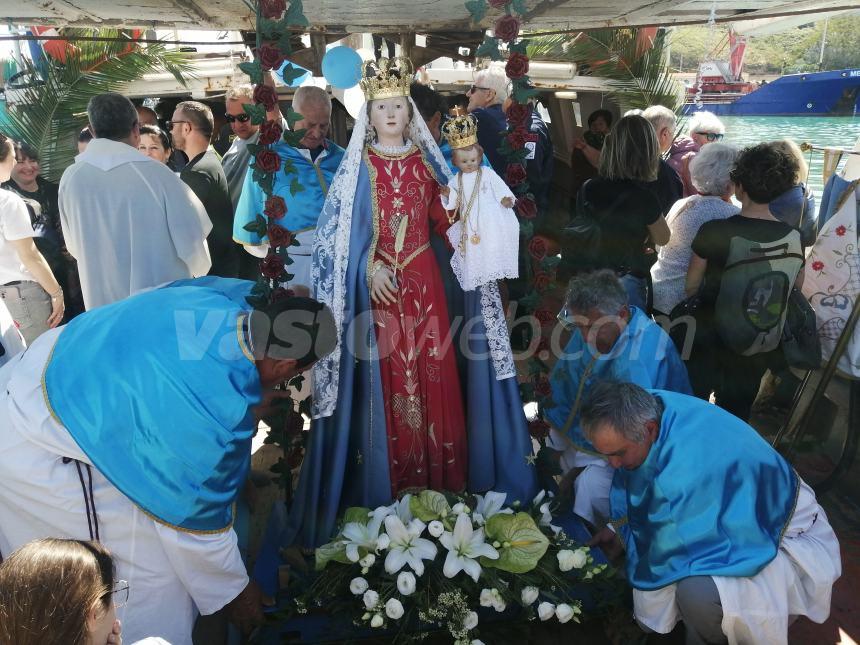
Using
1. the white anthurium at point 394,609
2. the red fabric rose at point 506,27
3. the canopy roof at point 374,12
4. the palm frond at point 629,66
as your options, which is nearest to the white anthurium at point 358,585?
the white anthurium at point 394,609

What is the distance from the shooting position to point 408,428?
326 cm

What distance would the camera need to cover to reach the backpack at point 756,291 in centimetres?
345

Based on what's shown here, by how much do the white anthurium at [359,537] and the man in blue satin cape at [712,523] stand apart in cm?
92

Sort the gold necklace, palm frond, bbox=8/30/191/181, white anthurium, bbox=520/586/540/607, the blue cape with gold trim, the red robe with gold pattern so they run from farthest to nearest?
palm frond, bbox=8/30/191/181 → the red robe with gold pattern → the gold necklace → white anthurium, bbox=520/586/540/607 → the blue cape with gold trim

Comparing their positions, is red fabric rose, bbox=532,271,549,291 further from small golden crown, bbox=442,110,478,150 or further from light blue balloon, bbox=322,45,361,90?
light blue balloon, bbox=322,45,361,90

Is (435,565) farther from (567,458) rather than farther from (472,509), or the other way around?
(567,458)

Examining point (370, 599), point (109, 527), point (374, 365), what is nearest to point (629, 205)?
point (374, 365)

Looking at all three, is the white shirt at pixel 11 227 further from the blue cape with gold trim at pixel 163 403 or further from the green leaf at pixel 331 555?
the green leaf at pixel 331 555

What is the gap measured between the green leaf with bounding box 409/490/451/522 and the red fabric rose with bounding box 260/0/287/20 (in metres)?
1.95

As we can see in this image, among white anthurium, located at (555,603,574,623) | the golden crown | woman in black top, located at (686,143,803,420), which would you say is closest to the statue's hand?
the golden crown

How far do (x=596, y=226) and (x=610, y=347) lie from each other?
3.53 ft

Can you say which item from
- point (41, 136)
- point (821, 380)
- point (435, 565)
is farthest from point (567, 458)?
point (41, 136)

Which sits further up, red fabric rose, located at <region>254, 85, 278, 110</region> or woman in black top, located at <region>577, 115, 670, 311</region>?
red fabric rose, located at <region>254, 85, 278, 110</region>

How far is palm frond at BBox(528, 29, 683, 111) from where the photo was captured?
6762mm
